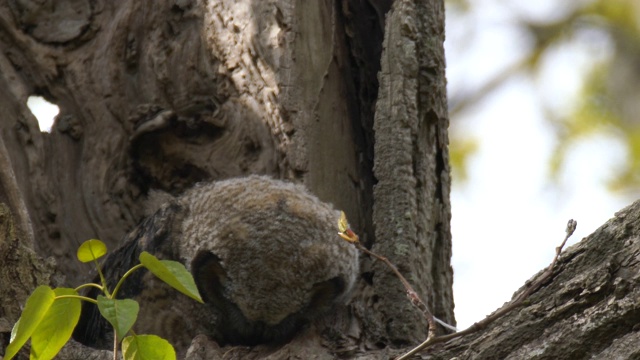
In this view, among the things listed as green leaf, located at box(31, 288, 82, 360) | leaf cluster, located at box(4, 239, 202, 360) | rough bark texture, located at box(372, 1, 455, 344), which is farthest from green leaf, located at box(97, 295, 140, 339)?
rough bark texture, located at box(372, 1, 455, 344)

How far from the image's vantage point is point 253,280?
372cm

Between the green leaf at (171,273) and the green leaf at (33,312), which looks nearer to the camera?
the green leaf at (33,312)

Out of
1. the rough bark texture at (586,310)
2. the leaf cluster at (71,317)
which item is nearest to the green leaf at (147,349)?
the leaf cluster at (71,317)

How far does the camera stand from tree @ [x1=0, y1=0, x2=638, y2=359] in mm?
4129

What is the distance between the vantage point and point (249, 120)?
4.69 meters

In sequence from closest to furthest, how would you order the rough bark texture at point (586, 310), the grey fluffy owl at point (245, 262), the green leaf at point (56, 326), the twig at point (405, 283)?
the green leaf at point (56, 326) < the twig at point (405, 283) < the rough bark texture at point (586, 310) < the grey fluffy owl at point (245, 262)

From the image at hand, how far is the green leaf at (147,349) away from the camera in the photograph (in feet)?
7.21

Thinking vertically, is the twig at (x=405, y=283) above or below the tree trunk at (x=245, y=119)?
below

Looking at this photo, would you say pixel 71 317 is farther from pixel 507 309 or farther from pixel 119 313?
pixel 507 309

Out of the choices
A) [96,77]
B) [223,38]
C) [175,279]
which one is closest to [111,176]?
[96,77]

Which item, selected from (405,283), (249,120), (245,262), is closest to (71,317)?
(405,283)

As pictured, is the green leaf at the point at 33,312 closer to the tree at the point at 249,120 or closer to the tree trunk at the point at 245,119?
the tree at the point at 249,120

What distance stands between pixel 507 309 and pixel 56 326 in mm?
1095

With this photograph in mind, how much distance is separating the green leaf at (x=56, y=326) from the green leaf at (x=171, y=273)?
0.18 metres
